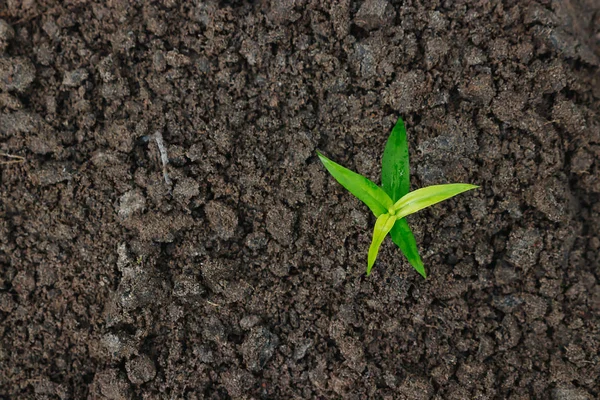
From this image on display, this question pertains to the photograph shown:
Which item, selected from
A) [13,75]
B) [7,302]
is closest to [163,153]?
[13,75]

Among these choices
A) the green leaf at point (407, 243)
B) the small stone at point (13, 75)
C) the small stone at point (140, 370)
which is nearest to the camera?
the green leaf at point (407, 243)

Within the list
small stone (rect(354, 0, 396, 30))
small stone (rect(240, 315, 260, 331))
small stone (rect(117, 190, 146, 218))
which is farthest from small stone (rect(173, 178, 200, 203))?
small stone (rect(354, 0, 396, 30))

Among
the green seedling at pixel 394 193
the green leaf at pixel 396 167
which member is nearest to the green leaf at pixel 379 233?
the green seedling at pixel 394 193

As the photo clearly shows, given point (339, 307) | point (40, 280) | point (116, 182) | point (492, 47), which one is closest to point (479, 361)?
point (339, 307)

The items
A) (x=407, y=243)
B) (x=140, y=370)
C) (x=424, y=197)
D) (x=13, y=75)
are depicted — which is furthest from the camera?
(x=13, y=75)

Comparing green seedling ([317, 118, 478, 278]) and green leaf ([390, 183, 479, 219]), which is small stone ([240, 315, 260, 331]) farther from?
green leaf ([390, 183, 479, 219])

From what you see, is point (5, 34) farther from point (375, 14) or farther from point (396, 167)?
point (396, 167)

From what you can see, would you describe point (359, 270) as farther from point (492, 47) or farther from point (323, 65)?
point (492, 47)

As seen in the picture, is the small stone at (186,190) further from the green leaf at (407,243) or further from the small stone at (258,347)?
the green leaf at (407,243)

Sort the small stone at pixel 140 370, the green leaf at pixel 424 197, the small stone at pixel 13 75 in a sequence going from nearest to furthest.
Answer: the green leaf at pixel 424 197 < the small stone at pixel 140 370 < the small stone at pixel 13 75
